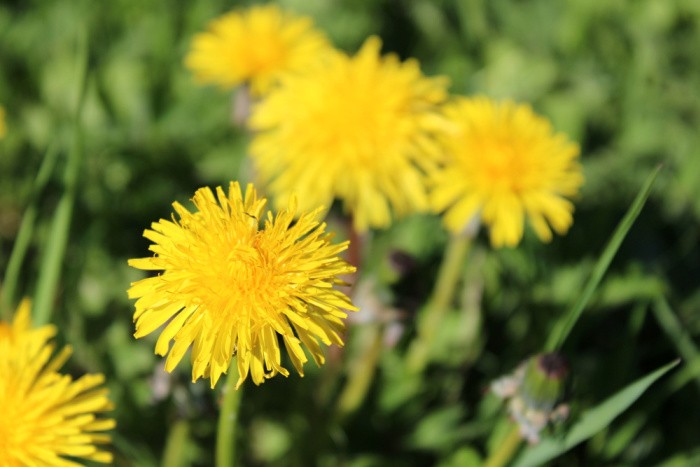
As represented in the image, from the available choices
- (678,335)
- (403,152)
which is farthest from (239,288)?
(678,335)

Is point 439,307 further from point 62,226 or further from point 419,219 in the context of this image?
point 62,226

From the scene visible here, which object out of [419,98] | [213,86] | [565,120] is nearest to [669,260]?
[565,120]

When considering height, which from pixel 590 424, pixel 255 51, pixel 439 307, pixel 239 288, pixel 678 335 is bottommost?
pixel 590 424

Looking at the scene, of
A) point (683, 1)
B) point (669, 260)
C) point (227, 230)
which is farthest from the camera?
point (683, 1)

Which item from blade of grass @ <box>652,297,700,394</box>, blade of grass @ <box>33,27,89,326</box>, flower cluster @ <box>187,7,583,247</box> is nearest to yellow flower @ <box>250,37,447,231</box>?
flower cluster @ <box>187,7,583,247</box>

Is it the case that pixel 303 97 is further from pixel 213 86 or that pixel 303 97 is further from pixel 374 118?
pixel 213 86

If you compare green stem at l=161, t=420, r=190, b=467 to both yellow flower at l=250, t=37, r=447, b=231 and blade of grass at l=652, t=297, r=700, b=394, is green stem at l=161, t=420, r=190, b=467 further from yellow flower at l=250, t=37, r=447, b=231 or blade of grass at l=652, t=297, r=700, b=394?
blade of grass at l=652, t=297, r=700, b=394
